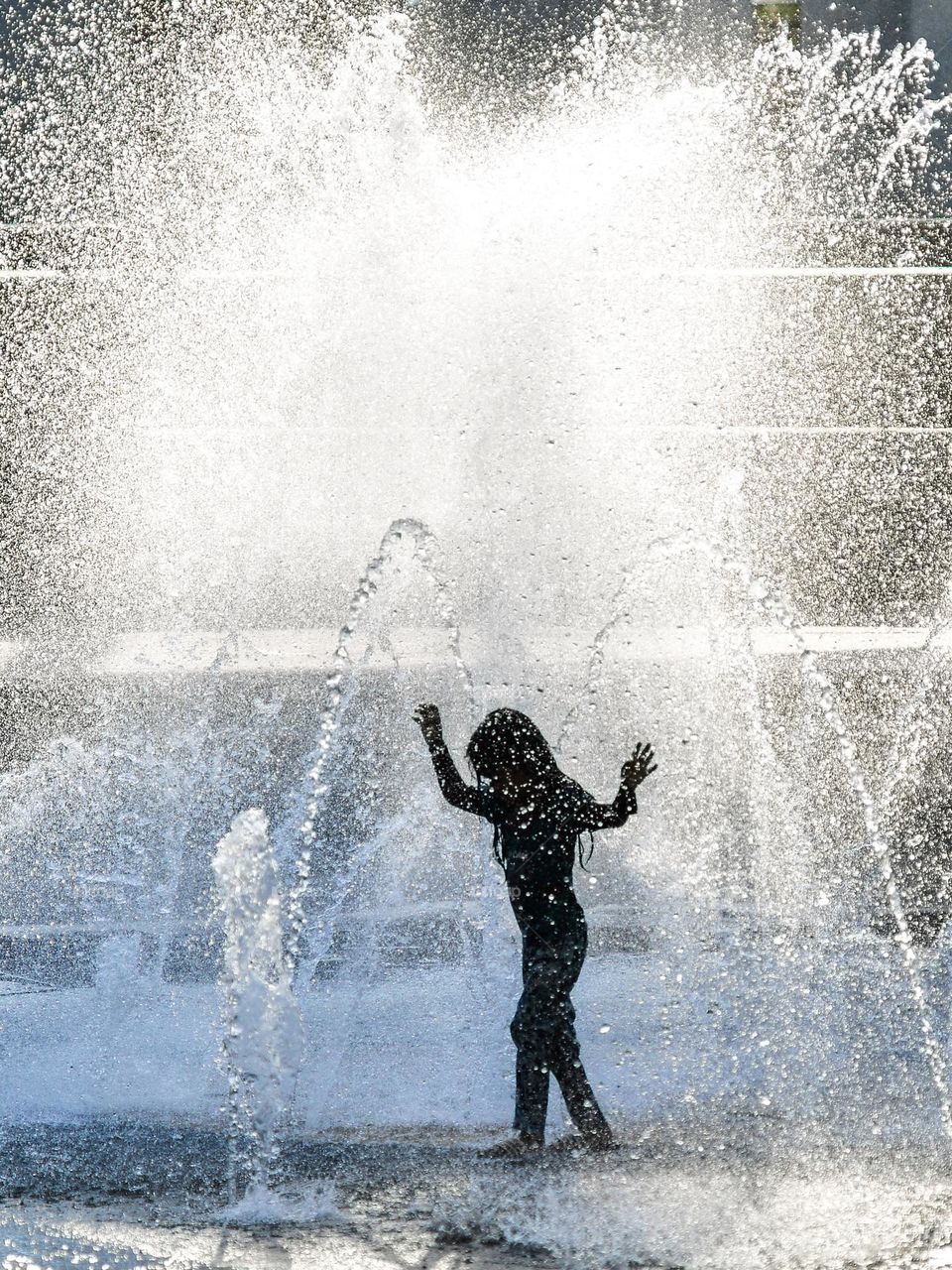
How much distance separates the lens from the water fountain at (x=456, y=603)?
4.28m

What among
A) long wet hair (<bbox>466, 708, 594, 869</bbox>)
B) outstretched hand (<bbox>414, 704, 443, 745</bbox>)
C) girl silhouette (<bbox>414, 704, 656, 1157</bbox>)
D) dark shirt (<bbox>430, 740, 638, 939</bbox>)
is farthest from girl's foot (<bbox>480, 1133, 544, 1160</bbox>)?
outstretched hand (<bbox>414, 704, 443, 745</bbox>)

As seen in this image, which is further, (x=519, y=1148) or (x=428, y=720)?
(x=428, y=720)

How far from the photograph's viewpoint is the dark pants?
3871 millimetres

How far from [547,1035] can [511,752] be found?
2.32 feet

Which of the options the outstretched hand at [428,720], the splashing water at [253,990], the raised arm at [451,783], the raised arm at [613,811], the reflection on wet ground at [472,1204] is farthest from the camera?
the outstretched hand at [428,720]

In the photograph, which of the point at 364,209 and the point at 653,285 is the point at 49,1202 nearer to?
the point at 364,209

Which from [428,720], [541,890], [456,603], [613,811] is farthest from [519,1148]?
[456,603]

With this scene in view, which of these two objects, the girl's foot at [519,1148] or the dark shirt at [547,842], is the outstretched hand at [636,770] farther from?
the girl's foot at [519,1148]

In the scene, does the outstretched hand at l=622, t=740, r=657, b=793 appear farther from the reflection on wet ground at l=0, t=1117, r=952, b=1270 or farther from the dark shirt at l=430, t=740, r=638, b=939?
the reflection on wet ground at l=0, t=1117, r=952, b=1270

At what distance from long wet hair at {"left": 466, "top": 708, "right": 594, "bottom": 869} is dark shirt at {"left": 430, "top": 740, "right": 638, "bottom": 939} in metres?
0.03

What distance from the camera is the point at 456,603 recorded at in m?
9.98

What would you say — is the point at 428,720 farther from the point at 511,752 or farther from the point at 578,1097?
the point at 578,1097

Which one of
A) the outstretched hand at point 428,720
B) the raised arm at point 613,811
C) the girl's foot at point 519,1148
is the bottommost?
the girl's foot at point 519,1148

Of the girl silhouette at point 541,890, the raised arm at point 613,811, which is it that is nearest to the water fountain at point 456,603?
the girl silhouette at point 541,890
